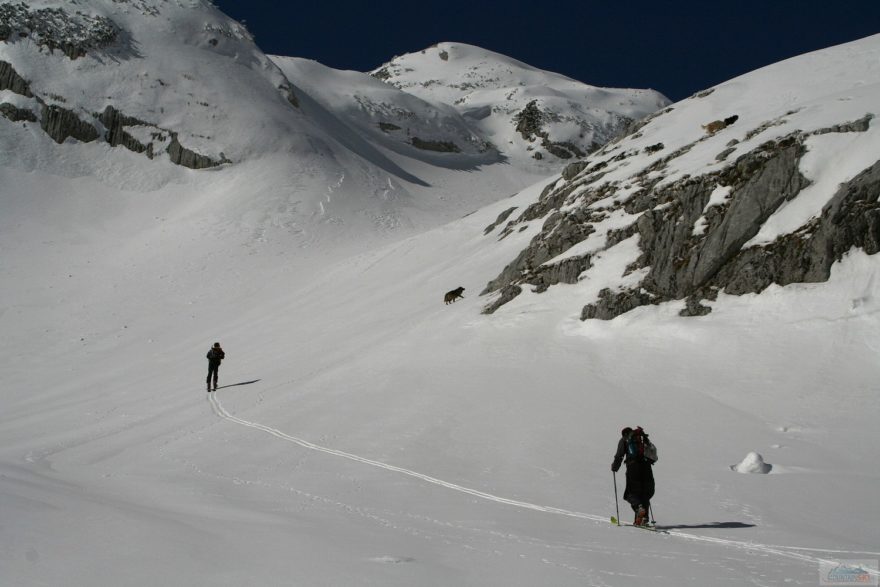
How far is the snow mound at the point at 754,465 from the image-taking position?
32.7 feet

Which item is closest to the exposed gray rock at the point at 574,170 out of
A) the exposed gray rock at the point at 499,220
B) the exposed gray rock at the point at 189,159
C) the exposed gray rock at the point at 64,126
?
the exposed gray rock at the point at 499,220

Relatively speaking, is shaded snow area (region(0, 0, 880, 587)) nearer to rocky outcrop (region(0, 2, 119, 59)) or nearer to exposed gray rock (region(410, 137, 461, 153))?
rocky outcrop (region(0, 2, 119, 59))

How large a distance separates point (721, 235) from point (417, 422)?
35.3 feet

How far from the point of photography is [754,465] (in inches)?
393

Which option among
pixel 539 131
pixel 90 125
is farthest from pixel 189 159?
pixel 539 131

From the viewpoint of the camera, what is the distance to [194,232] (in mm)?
48031

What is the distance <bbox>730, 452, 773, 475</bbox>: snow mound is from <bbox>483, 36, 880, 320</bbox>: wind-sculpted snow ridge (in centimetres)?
783

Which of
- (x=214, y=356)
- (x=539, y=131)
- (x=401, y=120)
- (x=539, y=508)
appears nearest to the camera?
(x=539, y=508)

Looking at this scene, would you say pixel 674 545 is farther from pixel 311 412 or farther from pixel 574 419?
pixel 311 412

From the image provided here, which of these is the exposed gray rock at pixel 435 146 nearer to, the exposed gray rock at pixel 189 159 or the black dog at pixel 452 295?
the exposed gray rock at pixel 189 159

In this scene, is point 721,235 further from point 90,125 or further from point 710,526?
point 90,125

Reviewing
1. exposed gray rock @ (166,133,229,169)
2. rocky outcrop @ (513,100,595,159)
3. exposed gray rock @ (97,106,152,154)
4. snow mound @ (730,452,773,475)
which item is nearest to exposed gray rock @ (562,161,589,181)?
snow mound @ (730,452,773,475)

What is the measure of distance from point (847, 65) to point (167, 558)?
37.8 m

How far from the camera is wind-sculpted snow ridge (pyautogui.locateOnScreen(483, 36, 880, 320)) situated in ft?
54.7
